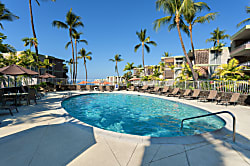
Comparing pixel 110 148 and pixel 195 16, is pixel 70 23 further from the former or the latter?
pixel 110 148

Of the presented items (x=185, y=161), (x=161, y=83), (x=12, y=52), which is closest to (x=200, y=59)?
(x=161, y=83)

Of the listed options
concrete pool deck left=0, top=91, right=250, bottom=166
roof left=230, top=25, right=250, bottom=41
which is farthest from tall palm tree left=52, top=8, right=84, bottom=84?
roof left=230, top=25, right=250, bottom=41

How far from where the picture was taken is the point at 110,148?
2.73m

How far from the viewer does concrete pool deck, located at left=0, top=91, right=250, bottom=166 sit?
7.49 feet

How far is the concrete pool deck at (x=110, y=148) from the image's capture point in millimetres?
2283

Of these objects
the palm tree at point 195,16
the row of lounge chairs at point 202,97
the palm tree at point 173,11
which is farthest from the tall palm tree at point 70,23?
the palm tree at point 195,16

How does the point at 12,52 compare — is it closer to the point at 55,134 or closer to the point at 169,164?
the point at 55,134

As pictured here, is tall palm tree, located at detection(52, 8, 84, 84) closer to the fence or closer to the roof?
the fence

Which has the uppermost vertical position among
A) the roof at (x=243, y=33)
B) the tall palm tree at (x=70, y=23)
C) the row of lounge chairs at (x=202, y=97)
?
the tall palm tree at (x=70, y=23)

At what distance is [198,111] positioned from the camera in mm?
6988

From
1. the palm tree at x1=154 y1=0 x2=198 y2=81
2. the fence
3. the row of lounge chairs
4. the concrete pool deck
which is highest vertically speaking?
the palm tree at x1=154 y1=0 x2=198 y2=81

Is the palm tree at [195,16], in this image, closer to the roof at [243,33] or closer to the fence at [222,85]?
the roof at [243,33]

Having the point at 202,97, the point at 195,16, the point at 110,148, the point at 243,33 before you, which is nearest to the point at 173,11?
the point at 195,16

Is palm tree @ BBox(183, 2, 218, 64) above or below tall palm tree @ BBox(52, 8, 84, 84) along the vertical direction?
below
